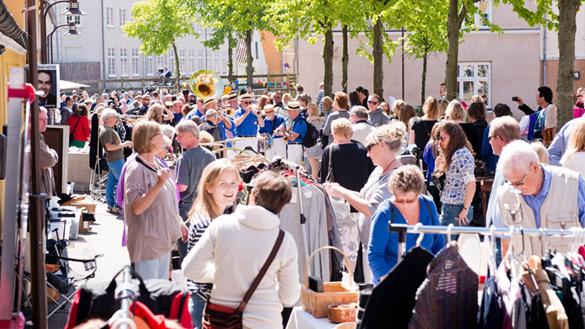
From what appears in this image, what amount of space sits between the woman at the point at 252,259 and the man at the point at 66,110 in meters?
22.2

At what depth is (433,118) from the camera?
15594 mm

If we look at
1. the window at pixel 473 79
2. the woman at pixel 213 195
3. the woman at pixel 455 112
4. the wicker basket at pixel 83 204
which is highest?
the window at pixel 473 79

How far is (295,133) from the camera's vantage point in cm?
2002

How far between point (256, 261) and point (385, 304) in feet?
4.35

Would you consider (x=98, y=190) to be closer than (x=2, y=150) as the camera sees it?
No

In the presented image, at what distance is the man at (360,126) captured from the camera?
14.2 meters

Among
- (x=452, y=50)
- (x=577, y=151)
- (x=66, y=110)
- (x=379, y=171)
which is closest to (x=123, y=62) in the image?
(x=66, y=110)

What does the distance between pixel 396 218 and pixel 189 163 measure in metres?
4.28

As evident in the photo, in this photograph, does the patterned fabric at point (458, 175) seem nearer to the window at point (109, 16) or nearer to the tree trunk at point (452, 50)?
the tree trunk at point (452, 50)

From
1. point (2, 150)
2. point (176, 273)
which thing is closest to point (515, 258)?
point (2, 150)

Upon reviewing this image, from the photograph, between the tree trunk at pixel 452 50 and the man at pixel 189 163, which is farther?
the tree trunk at pixel 452 50

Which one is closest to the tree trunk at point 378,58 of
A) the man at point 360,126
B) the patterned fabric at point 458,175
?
the man at point 360,126

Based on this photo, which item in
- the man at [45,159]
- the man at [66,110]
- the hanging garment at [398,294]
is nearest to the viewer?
the hanging garment at [398,294]

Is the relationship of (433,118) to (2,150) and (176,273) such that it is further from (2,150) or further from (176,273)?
(2,150)
